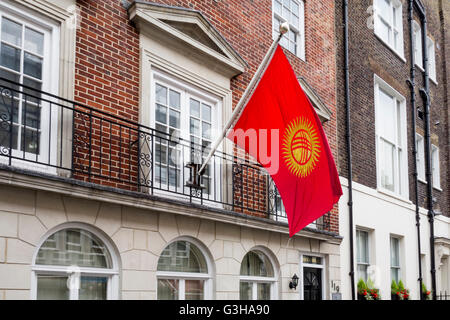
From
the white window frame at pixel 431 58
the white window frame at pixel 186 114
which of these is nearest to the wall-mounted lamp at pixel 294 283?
the white window frame at pixel 186 114

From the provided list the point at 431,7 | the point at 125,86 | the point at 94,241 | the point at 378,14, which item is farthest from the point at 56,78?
the point at 431,7

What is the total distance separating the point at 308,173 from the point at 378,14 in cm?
987

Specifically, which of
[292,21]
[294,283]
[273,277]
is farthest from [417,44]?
[273,277]

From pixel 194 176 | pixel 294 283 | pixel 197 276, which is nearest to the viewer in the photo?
pixel 194 176

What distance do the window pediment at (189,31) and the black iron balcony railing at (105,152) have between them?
1533mm

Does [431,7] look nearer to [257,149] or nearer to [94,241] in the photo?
[257,149]

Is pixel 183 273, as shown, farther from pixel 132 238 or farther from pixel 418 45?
pixel 418 45

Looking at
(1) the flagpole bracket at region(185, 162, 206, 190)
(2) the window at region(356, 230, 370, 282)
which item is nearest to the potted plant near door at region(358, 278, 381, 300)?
(2) the window at region(356, 230, 370, 282)

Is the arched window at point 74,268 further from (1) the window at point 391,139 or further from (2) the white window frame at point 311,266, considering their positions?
(1) the window at point 391,139

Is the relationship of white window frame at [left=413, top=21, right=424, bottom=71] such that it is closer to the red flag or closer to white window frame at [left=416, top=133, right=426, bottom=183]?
white window frame at [left=416, top=133, right=426, bottom=183]

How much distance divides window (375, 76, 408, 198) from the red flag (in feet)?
25.2

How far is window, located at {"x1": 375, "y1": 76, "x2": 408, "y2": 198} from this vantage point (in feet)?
53.4

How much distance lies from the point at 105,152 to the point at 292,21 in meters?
6.55

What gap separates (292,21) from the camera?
13320 millimetres
